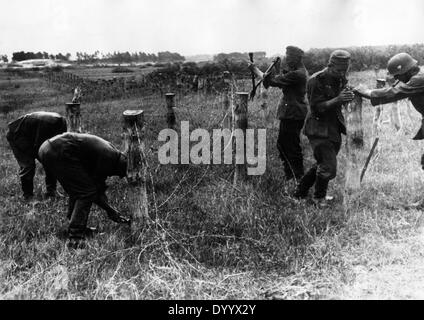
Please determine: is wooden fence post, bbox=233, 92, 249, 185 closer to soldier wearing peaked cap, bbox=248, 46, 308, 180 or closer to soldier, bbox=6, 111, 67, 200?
soldier wearing peaked cap, bbox=248, 46, 308, 180

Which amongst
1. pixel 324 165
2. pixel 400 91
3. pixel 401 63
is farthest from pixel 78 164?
pixel 401 63

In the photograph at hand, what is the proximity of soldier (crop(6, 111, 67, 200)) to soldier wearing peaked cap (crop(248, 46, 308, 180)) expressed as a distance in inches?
126

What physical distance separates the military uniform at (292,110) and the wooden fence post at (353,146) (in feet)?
3.02

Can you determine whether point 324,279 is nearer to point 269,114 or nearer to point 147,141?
point 147,141

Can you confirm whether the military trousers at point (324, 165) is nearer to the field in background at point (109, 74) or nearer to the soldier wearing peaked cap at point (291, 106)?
the soldier wearing peaked cap at point (291, 106)

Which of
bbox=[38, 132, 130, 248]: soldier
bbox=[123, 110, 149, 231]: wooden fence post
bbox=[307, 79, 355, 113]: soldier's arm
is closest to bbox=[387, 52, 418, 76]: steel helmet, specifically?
bbox=[307, 79, 355, 113]: soldier's arm

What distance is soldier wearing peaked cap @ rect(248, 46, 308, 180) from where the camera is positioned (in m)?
6.62

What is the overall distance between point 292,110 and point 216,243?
106 inches

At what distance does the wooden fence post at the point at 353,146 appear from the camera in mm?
5801

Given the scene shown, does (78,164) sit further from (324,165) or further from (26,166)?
(324,165)

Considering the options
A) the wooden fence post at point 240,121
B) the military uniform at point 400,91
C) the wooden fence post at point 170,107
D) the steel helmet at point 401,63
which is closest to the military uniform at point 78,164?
the wooden fence post at point 240,121

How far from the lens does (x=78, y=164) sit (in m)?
5.04

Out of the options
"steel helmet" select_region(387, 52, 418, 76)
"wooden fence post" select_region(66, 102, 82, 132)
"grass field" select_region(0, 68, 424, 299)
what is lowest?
"grass field" select_region(0, 68, 424, 299)

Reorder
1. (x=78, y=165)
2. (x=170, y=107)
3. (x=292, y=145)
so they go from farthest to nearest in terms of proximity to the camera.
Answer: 1. (x=170, y=107)
2. (x=292, y=145)
3. (x=78, y=165)
